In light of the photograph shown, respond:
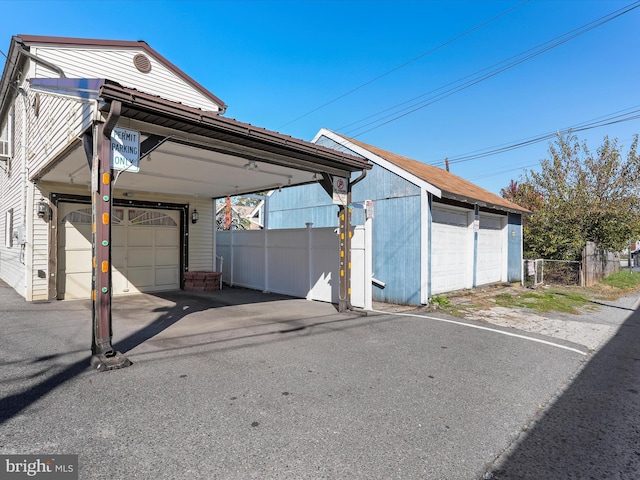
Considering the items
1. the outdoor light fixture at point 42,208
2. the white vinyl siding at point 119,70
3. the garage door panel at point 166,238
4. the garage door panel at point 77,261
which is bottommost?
the garage door panel at point 77,261

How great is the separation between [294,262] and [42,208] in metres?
6.12

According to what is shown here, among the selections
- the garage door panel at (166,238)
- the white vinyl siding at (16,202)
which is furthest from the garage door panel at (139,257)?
the white vinyl siding at (16,202)

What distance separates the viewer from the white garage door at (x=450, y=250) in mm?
9914

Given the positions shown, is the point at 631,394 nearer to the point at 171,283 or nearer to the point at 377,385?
the point at 377,385

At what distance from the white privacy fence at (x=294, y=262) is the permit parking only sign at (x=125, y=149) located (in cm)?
501

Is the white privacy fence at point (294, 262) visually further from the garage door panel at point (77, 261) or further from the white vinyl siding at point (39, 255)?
the white vinyl siding at point (39, 255)

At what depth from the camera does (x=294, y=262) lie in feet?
34.0

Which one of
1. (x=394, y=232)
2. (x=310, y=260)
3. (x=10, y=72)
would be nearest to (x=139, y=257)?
(x=310, y=260)

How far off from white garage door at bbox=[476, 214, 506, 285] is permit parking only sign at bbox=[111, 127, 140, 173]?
10.6m

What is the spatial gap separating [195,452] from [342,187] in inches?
232

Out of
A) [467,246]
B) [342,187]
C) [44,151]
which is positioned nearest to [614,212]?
[467,246]

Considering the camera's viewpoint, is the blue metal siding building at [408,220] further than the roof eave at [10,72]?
No

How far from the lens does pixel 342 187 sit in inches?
303

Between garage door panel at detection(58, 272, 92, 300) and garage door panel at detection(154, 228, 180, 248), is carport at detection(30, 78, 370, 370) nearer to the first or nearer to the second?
garage door panel at detection(58, 272, 92, 300)
